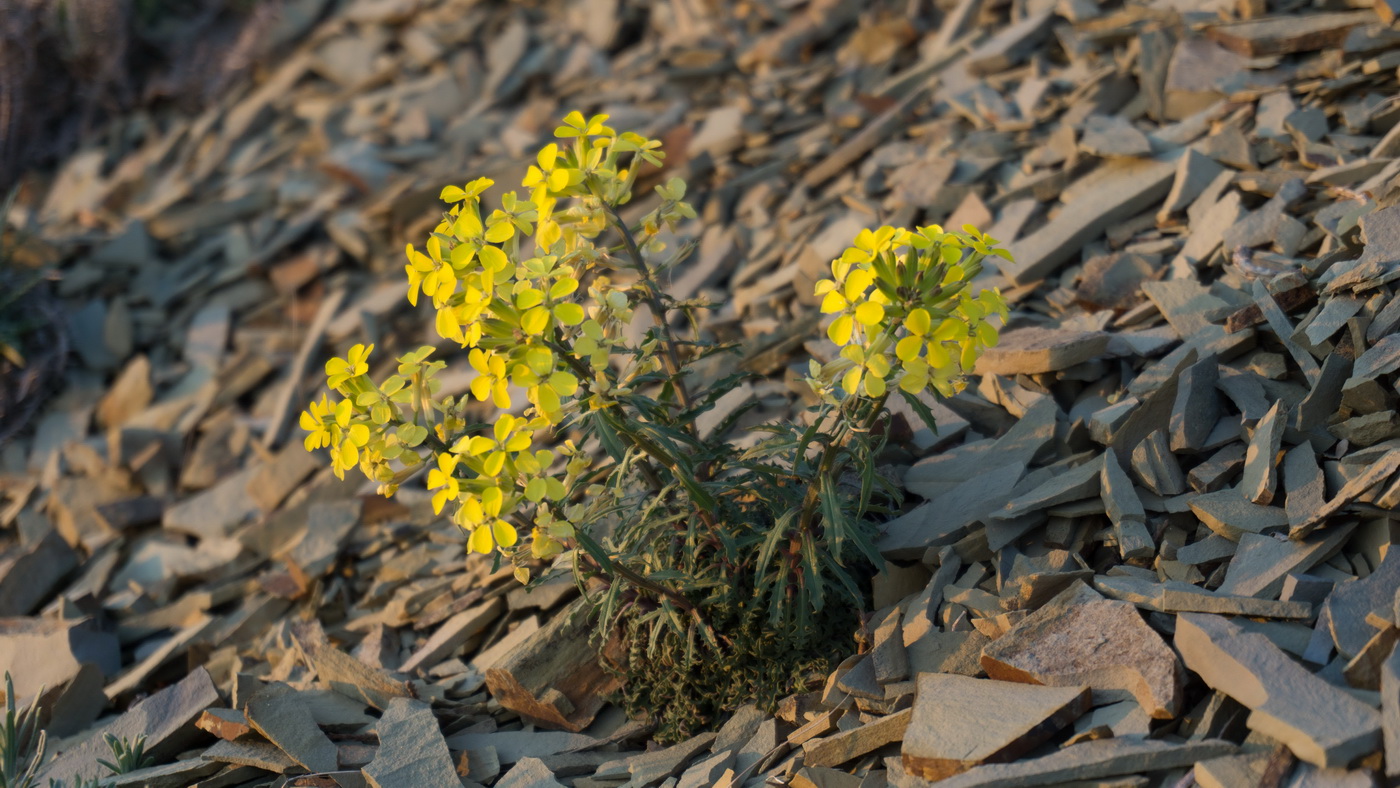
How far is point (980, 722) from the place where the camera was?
2.12 metres

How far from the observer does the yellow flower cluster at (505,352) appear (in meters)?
1.91

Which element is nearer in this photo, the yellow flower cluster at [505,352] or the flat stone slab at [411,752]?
the yellow flower cluster at [505,352]

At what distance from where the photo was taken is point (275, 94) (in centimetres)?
643

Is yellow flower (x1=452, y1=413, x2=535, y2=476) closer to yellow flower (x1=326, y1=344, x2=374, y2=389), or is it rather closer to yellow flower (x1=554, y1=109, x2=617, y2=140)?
yellow flower (x1=326, y1=344, x2=374, y2=389)

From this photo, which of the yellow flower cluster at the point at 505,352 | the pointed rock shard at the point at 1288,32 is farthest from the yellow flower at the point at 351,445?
the pointed rock shard at the point at 1288,32

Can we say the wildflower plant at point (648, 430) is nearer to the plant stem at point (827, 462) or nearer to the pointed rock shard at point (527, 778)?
the plant stem at point (827, 462)

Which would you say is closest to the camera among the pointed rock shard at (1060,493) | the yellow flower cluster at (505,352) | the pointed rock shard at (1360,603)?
the yellow flower cluster at (505,352)

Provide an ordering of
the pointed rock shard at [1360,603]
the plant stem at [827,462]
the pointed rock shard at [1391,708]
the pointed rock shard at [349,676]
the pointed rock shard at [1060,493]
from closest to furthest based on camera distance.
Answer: the pointed rock shard at [1391,708] → the pointed rock shard at [1360,603] → the plant stem at [827,462] → the pointed rock shard at [1060,493] → the pointed rock shard at [349,676]

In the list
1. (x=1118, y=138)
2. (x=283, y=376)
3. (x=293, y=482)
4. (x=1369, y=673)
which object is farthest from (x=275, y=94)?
(x=1369, y=673)

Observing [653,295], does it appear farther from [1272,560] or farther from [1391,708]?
[1391,708]

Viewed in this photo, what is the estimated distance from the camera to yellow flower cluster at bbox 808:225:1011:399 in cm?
188

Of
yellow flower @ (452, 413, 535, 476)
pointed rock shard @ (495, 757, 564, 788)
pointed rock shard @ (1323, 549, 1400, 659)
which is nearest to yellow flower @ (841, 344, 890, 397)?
yellow flower @ (452, 413, 535, 476)

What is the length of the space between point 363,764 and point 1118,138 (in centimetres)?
313

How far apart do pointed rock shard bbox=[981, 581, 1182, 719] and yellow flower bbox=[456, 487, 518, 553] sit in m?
1.06
